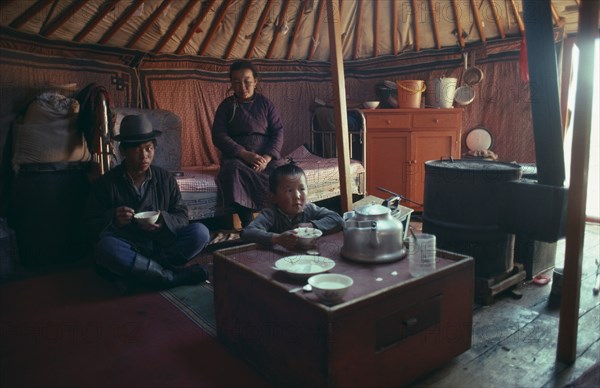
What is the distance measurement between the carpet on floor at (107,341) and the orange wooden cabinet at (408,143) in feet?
7.74

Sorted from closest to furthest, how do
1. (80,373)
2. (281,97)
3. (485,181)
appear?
1. (80,373)
2. (485,181)
3. (281,97)

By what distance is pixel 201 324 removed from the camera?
76.3 inches

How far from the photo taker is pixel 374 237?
5.14ft

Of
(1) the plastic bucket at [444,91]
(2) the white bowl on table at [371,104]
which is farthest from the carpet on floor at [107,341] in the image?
(1) the plastic bucket at [444,91]

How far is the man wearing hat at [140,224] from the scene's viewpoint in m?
2.26

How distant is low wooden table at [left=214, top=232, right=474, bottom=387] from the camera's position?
1.21 metres

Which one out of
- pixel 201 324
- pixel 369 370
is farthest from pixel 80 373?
pixel 369 370

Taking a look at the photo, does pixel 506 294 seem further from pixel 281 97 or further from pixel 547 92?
pixel 281 97

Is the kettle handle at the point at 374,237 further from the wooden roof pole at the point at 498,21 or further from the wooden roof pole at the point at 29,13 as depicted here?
the wooden roof pole at the point at 498,21

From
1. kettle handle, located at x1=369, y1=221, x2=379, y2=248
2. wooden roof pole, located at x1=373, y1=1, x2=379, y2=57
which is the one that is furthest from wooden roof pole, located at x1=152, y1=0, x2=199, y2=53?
kettle handle, located at x1=369, y1=221, x2=379, y2=248

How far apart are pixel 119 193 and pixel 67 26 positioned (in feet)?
5.41

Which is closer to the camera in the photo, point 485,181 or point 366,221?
point 366,221

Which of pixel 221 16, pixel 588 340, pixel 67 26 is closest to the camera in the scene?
pixel 588 340

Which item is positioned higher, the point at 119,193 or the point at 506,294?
the point at 119,193
